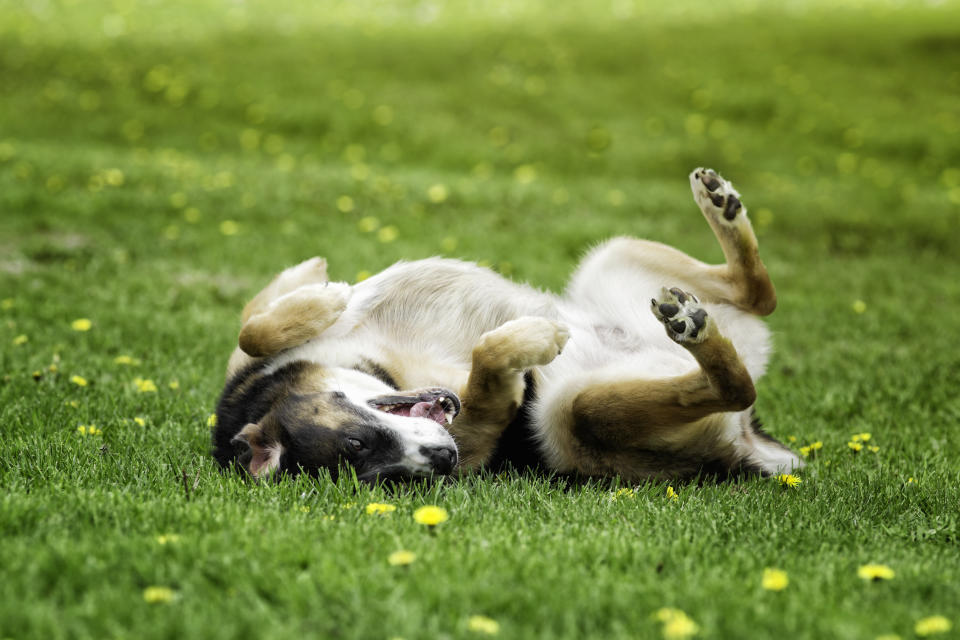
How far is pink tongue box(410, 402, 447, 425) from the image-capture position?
3231mm

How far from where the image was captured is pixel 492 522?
2725 millimetres

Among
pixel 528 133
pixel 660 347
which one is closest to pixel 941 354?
pixel 660 347

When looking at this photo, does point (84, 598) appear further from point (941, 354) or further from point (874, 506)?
point (941, 354)

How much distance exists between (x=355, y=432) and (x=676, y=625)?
1478 millimetres

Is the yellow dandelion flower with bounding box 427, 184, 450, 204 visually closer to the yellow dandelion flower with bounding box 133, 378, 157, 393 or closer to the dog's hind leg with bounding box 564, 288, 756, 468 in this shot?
the yellow dandelion flower with bounding box 133, 378, 157, 393

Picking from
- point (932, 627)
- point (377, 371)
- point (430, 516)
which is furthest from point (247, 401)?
point (932, 627)

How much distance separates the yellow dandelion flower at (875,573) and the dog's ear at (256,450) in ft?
6.36

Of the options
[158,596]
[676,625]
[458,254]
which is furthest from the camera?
[458,254]

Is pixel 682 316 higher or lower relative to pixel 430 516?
higher

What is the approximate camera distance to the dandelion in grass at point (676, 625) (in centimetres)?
191

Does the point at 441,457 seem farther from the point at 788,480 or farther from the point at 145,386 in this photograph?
the point at 145,386

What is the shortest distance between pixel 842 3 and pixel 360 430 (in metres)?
21.1

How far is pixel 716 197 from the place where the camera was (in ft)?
12.3

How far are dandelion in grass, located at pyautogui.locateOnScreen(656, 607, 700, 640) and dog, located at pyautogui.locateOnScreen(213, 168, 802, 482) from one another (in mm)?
1138
